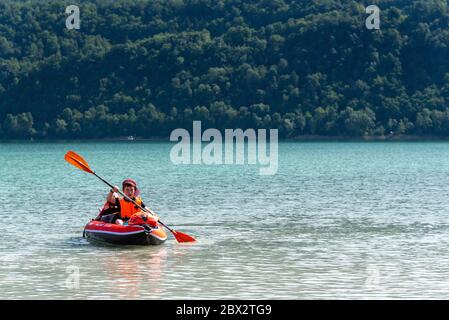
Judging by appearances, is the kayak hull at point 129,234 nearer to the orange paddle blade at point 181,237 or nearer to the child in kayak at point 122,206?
the child in kayak at point 122,206

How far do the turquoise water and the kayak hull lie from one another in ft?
0.80

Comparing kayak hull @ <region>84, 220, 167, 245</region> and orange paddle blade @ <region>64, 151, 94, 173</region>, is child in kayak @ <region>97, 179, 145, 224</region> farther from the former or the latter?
orange paddle blade @ <region>64, 151, 94, 173</region>

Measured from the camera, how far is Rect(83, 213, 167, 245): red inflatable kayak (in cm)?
3012

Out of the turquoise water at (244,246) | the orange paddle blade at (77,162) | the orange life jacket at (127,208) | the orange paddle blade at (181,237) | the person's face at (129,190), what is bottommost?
the turquoise water at (244,246)

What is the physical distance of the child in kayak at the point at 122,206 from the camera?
3116cm

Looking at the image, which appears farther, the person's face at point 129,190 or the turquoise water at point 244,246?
the person's face at point 129,190

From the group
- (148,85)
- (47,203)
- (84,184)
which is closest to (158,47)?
(148,85)

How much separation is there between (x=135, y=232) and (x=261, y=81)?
490ft

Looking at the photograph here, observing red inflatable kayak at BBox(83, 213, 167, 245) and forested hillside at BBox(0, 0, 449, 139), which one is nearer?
red inflatable kayak at BBox(83, 213, 167, 245)

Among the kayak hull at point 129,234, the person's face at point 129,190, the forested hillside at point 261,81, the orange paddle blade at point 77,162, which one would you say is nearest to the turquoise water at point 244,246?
the kayak hull at point 129,234

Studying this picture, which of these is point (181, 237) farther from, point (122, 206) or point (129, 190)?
point (129, 190)

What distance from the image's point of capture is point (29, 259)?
28.4 metres

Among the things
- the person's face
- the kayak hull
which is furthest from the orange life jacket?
the kayak hull

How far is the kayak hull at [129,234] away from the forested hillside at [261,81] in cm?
13831
